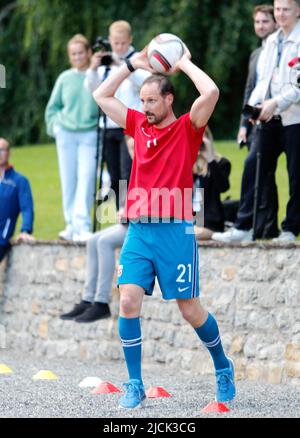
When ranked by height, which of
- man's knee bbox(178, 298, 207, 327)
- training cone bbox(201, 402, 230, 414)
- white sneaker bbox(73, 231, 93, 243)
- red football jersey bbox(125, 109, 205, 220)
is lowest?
white sneaker bbox(73, 231, 93, 243)

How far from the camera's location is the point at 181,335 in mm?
10891

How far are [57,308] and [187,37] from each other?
1437 cm

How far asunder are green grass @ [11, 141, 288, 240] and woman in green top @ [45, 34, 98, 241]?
6.25ft

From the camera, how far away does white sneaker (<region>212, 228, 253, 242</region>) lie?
10933 mm

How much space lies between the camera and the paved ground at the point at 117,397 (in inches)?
291

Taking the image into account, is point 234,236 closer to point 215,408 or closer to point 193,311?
point 193,311

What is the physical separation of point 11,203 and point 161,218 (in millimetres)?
6005

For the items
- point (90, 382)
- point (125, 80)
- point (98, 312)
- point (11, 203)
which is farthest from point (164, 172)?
point (11, 203)

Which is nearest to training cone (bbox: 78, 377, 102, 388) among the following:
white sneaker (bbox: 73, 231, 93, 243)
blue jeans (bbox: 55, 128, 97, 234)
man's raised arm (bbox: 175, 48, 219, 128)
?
man's raised arm (bbox: 175, 48, 219, 128)

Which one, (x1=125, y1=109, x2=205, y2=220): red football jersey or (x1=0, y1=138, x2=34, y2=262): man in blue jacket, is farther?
(x1=0, y1=138, x2=34, y2=262): man in blue jacket

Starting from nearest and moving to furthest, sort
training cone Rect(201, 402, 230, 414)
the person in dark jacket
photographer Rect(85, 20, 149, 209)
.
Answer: training cone Rect(201, 402, 230, 414) → the person in dark jacket → photographer Rect(85, 20, 149, 209)

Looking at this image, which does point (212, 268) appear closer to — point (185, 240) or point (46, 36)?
point (185, 240)

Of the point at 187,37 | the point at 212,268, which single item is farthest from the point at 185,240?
the point at 187,37

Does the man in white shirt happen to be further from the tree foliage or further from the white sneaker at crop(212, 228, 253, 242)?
the tree foliage
